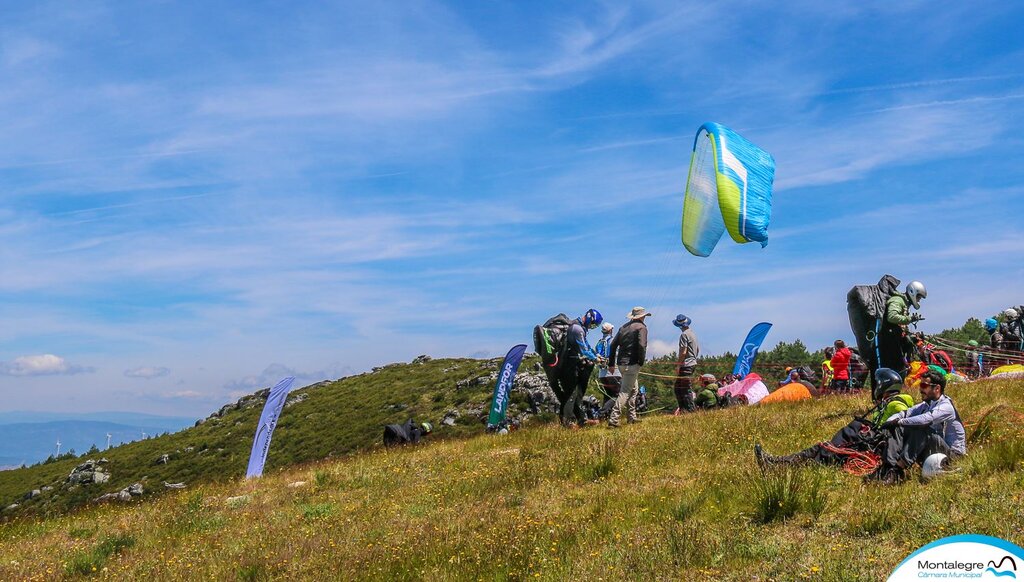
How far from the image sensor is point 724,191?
18.5 meters

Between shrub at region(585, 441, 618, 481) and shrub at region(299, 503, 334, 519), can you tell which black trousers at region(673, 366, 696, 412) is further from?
shrub at region(299, 503, 334, 519)

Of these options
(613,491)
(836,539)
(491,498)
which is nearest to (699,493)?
(613,491)

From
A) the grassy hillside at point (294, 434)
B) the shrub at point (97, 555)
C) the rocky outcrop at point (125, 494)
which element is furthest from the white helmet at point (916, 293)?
the rocky outcrop at point (125, 494)

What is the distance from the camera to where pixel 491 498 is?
35.8 ft

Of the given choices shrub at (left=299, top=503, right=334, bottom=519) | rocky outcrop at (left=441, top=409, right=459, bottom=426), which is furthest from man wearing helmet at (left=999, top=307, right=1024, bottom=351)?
rocky outcrop at (left=441, top=409, right=459, bottom=426)

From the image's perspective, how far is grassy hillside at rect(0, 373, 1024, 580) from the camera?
707 cm

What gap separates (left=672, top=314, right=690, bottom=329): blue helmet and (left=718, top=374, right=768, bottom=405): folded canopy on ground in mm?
2801

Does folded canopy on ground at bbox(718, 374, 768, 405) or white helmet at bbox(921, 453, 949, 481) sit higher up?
folded canopy on ground at bbox(718, 374, 768, 405)

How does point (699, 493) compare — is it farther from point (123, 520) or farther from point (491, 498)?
point (123, 520)

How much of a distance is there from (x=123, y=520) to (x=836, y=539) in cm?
1164

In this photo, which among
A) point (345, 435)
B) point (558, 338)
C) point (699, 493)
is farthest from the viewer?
point (345, 435)

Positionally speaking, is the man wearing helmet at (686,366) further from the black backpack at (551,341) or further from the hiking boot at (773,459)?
the hiking boot at (773,459)

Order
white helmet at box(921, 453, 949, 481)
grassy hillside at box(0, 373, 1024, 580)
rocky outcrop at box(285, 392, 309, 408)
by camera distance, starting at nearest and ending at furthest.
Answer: grassy hillside at box(0, 373, 1024, 580)
white helmet at box(921, 453, 949, 481)
rocky outcrop at box(285, 392, 309, 408)

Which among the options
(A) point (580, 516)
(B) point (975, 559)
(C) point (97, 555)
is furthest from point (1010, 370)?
(C) point (97, 555)
